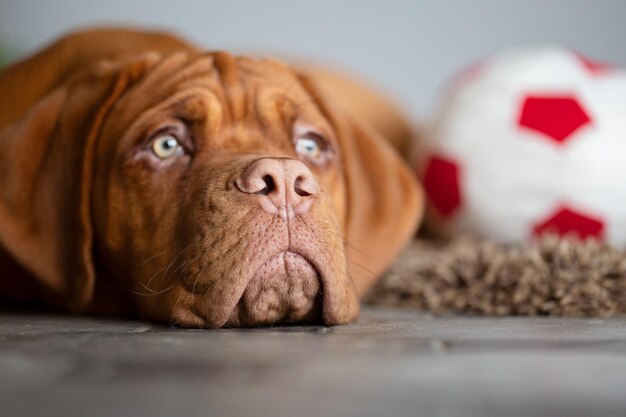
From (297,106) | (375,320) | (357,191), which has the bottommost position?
(375,320)

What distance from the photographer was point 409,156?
447cm

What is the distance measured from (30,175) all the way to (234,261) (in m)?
0.82

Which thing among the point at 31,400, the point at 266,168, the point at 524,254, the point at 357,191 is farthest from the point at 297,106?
the point at 31,400

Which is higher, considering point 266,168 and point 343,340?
point 266,168

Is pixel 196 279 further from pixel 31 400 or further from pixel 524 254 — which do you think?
pixel 524 254

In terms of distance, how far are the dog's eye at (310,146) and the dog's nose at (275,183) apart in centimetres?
53

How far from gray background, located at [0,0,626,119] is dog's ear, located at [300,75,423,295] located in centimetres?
358

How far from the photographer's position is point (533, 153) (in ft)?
11.8

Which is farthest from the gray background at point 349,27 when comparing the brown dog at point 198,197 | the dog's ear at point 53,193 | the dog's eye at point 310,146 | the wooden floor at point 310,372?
the wooden floor at point 310,372

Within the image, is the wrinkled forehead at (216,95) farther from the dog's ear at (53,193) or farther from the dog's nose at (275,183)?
the dog's nose at (275,183)

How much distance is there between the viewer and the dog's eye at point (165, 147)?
97.3 inches

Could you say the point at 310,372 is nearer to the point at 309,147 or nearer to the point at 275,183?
the point at 275,183

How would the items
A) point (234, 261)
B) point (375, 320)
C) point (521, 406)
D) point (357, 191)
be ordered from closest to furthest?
point (521, 406)
point (234, 261)
point (375, 320)
point (357, 191)

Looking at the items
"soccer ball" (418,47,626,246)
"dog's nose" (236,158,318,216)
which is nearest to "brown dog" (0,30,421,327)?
"dog's nose" (236,158,318,216)
